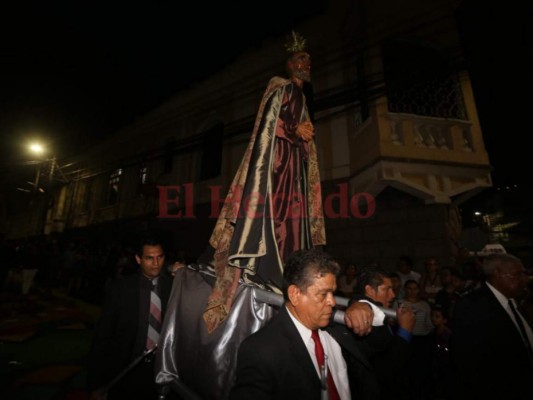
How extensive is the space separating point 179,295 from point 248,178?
930 millimetres

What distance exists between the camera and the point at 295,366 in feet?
4.25

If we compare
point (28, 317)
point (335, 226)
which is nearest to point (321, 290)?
point (335, 226)

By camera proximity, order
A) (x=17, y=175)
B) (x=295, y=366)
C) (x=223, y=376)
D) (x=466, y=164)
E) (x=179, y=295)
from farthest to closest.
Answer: (x=17, y=175) → (x=466, y=164) → (x=179, y=295) → (x=223, y=376) → (x=295, y=366)

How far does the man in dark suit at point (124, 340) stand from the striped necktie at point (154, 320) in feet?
0.06

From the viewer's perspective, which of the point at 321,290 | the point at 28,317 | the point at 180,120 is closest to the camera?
the point at 321,290

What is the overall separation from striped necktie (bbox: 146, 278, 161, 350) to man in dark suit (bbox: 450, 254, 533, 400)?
2857 mm

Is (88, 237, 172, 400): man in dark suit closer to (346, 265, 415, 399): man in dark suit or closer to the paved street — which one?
the paved street

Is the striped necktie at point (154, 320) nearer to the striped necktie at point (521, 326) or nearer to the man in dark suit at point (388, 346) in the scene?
the man in dark suit at point (388, 346)

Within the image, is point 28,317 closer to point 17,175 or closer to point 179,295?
point 179,295

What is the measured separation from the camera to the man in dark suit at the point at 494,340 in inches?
94.4

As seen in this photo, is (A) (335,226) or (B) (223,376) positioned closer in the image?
(B) (223,376)

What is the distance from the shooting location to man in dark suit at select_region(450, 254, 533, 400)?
240cm

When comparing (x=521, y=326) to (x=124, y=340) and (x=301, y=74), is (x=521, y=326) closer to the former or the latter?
(x=301, y=74)

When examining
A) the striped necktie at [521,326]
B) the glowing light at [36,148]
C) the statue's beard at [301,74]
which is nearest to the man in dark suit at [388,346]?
the striped necktie at [521,326]
